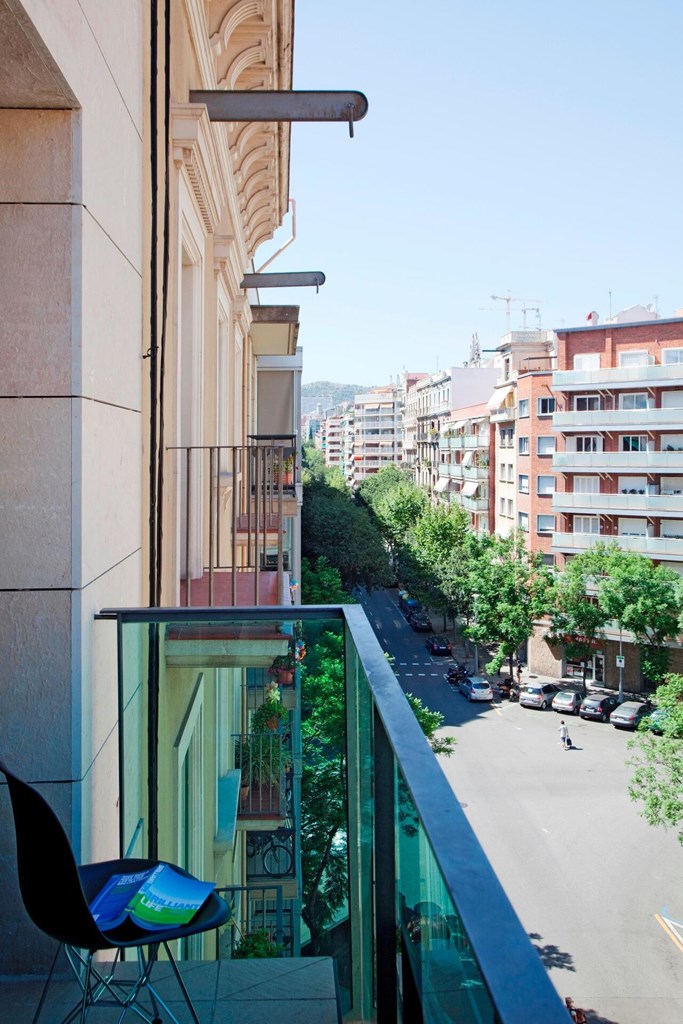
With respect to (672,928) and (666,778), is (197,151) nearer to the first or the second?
(672,928)

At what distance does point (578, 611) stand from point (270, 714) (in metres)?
33.2

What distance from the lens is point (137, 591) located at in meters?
3.80

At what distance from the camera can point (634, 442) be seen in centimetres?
3547

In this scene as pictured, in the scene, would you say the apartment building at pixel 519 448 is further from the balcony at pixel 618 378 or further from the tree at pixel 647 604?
the tree at pixel 647 604

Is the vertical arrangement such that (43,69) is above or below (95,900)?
above

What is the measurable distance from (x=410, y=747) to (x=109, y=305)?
2047mm

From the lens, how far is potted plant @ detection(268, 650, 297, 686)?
9.92ft

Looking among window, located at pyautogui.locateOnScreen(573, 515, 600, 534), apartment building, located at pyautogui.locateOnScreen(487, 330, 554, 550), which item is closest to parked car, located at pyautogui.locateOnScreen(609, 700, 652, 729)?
window, located at pyautogui.locateOnScreen(573, 515, 600, 534)

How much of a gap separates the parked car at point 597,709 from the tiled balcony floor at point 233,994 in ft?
104

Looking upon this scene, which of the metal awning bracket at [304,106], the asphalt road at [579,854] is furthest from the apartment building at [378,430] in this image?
the metal awning bracket at [304,106]

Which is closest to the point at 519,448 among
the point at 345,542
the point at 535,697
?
the point at 345,542

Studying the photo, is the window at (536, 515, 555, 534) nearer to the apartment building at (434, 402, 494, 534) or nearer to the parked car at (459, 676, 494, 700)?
the apartment building at (434, 402, 494, 534)

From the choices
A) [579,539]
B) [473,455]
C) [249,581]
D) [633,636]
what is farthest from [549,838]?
[473,455]

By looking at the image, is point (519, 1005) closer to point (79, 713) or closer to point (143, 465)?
point (79, 713)
